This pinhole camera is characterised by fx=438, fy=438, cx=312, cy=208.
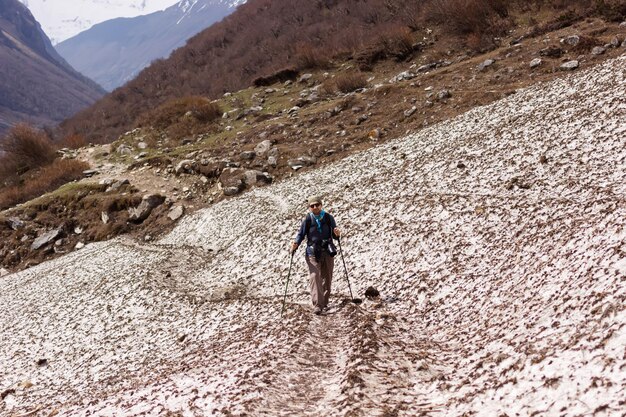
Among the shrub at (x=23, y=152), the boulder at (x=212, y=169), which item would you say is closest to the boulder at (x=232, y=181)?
the boulder at (x=212, y=169)

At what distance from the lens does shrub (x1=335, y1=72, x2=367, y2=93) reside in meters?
40.6

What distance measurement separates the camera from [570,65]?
25719mm

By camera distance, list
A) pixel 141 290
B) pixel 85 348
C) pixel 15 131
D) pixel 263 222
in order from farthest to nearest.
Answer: pixel 15 131, pixel 263 222, pixel 141 290, pixel 85 348

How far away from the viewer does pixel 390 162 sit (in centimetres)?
2353

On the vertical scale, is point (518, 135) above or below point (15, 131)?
below

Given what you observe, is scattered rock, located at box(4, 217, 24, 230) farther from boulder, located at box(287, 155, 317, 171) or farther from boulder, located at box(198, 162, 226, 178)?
boulder, located at box(287, 155, 317, 171)

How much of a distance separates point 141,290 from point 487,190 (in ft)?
47.0

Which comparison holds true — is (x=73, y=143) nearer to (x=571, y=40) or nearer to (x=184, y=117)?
(x=184, y=117)

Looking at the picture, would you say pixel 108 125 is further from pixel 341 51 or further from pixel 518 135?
pixel 518 135

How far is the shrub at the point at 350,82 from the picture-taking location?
4059cm

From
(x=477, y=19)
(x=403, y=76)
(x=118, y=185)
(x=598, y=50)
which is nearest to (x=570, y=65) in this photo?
(x=598, y=50)

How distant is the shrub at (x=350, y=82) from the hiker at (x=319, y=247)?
3050 centimetres

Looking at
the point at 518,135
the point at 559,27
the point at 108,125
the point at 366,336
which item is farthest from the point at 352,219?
the point at 108,125

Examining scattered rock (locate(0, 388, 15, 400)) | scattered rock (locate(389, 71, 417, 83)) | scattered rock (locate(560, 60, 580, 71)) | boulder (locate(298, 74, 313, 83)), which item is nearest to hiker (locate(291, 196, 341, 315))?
scattered rock (locate(0, 388, 15, 400))
